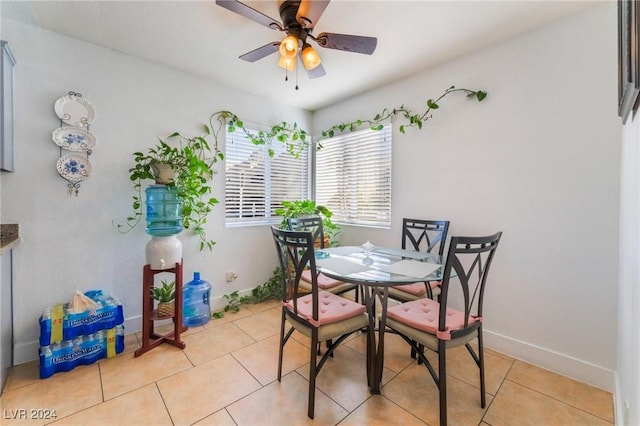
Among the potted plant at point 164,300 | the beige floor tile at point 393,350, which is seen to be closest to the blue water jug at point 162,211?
the potted plant at point 164,300

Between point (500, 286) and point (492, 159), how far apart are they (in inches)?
42.2

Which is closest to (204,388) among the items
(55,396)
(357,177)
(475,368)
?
(55,396)

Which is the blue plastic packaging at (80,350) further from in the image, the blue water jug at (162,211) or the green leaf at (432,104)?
the green leaf at (432,104)

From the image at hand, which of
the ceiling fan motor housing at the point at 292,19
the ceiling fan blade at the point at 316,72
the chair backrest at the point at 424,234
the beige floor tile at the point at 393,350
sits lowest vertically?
the beige floor tile at the point at 393,350

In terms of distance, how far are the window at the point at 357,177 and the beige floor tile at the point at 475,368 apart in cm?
139

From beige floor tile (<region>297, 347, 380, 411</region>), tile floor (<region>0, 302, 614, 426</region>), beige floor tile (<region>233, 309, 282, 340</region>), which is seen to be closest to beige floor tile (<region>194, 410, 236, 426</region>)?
tile floor (<region>0, 302, 614, 426</region>)

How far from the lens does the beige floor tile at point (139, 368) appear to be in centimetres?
173

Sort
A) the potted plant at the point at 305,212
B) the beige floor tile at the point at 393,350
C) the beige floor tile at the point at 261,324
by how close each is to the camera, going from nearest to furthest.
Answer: the beige floor tile at the point at 393,350 → the beige floor tile at the point at 261,324 → the potted plant at the point at 305,212

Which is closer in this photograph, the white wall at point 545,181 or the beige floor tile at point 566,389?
the beige floor tile at point 566,389

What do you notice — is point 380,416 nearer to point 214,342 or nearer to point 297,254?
point 297,254

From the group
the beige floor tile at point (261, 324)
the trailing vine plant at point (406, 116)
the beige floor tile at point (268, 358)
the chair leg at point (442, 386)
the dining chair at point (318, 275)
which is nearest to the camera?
the chair leg at point (442, 386)

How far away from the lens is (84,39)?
2.14 meters

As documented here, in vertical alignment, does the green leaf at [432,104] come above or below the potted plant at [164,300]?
Answer: above

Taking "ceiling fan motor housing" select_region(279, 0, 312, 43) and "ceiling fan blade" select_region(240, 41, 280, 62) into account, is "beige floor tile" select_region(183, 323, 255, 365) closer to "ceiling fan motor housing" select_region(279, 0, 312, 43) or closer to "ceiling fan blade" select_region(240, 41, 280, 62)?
"ceiling fan blade" select_region(240, 41, 280, 62)
